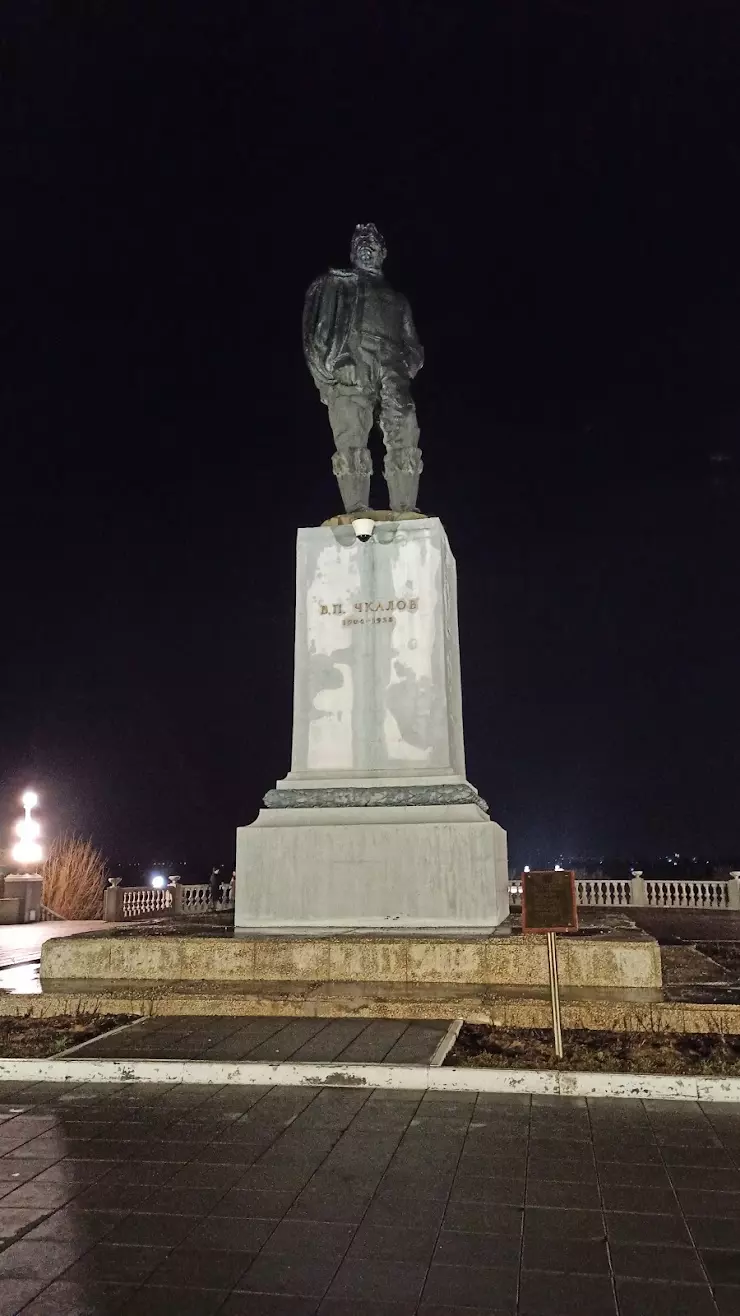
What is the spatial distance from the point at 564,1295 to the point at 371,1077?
227cm

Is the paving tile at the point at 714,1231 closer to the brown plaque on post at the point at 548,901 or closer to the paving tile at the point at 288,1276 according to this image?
the paving tile at the point at 288,1276

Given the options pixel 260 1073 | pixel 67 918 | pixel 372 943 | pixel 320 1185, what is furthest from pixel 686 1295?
pixel 67 918

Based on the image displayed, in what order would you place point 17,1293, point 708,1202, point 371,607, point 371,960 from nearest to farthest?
point 17,1293, point 708,1202, point 371,960, point 371,607

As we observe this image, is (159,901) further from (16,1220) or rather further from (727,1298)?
(727,1298)

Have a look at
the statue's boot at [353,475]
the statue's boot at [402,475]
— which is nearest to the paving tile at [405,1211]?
the statue's boot at [353,475]

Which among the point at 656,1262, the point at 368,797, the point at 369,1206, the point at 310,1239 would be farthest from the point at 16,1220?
the point at 368,797

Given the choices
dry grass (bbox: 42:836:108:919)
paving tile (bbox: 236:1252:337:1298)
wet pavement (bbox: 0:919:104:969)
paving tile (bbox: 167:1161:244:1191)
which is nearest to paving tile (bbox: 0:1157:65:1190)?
paving tile (bbox: 167:1161:244:1191)

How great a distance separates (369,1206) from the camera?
10.1 ft

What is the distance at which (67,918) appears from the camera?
939 inches

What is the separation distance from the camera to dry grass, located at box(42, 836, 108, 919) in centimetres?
2486

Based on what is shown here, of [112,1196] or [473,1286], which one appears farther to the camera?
[112,1196]

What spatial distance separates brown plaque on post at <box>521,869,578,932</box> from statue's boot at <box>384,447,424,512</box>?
17.4ft

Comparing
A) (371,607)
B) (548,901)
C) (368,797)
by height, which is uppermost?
(371,607)

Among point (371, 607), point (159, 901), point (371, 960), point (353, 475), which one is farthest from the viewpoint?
point (159, 901)
